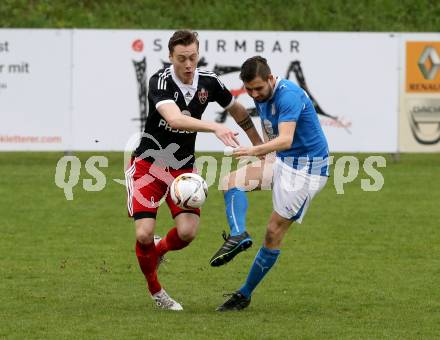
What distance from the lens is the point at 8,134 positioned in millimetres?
19953

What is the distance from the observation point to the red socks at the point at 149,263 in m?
9.02

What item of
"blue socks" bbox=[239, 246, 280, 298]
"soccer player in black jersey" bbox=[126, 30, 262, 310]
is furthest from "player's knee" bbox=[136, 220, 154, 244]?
"blue socks" bbox=[239, 246, 280, 298]

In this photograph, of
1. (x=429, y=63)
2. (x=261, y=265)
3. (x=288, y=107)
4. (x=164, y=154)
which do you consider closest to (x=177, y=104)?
(x=164, y=154)

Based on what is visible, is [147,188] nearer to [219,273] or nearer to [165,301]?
[165,301]

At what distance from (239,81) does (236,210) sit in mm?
11731

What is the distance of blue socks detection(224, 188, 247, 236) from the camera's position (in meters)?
8.65

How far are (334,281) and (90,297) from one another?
7.47 ft

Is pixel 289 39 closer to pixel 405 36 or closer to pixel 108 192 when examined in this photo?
pixel 405 36

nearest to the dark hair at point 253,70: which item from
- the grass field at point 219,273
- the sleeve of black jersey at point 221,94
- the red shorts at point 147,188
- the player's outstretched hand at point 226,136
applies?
the player's outstretched hand at point 226,136

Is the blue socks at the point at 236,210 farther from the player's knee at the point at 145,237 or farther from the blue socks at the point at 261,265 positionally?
the player's knee at the point at 145,237

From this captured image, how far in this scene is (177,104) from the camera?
29.2ft

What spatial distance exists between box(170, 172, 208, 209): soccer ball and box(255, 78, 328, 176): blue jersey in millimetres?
726

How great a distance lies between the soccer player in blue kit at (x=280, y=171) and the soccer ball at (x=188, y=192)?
1.01 feet

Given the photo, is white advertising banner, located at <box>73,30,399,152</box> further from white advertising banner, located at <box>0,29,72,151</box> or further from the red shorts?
the red shorts
